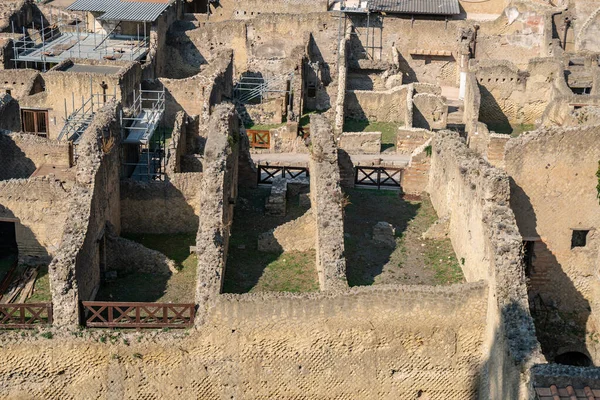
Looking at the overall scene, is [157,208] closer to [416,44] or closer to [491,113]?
[491,113]

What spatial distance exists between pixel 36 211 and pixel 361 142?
48.0 ft

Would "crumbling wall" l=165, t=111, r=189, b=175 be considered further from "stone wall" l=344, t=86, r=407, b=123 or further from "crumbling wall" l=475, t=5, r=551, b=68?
"crumbling wall" l=475, t=5, r=551, b=68

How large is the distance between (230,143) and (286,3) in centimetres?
2243

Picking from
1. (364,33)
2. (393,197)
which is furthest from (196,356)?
(364,33)

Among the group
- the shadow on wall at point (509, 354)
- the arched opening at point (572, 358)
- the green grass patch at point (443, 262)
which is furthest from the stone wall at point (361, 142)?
the shadow on wall at point (509, 354)

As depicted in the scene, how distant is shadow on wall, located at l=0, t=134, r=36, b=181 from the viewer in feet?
87.3

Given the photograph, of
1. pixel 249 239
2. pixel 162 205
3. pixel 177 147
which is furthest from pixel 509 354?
pixel 177 147

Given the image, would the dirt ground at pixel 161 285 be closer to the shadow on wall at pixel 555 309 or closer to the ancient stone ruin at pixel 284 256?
the ancient stone ruin at pixel 284 256

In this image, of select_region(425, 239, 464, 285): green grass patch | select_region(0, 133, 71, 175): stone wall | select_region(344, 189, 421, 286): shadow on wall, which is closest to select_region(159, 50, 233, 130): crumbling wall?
select_region(0, 133, 71, 175): stone wall

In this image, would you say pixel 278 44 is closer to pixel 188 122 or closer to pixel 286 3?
pixel 286 3

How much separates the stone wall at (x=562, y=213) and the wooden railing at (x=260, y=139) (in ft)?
46.2

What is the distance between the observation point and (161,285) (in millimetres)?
23047

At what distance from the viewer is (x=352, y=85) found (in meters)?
42.3

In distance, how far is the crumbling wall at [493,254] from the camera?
60.1ft
